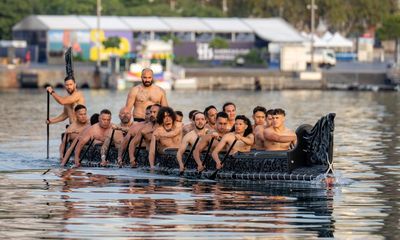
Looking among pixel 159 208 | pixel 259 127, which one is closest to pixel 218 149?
pixel 259 127

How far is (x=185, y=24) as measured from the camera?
434ft

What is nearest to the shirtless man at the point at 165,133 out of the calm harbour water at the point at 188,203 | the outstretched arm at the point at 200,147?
the calm harbour water at the point at 188,203

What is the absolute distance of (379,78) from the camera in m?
111

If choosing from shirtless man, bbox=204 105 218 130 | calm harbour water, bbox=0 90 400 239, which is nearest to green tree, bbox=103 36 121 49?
calm harbour water, bbox=0 90 400 239

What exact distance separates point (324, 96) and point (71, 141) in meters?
59.9

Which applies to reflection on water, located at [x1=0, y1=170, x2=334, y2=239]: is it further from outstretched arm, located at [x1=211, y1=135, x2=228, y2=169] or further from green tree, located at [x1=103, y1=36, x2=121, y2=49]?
green tree, located at [x1=103, y1=36, x2=121, y2=49]

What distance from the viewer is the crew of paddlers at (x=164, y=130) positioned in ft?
103

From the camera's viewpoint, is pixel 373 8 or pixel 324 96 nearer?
pixel 324 96

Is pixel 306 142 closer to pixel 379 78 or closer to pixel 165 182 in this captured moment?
pixel 165 182

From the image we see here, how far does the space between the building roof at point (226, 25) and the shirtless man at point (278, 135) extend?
3993 inches

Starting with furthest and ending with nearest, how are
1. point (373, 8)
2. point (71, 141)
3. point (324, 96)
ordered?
point (373, 8) → point (324, 96) → point (71, 141)

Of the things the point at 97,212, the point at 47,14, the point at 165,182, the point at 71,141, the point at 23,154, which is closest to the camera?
the point at 97,212

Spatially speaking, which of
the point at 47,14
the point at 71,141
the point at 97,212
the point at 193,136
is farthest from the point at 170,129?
the point at 47,14

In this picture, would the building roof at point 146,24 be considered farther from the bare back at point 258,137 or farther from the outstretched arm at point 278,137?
the outstretched arm at point 278,137
